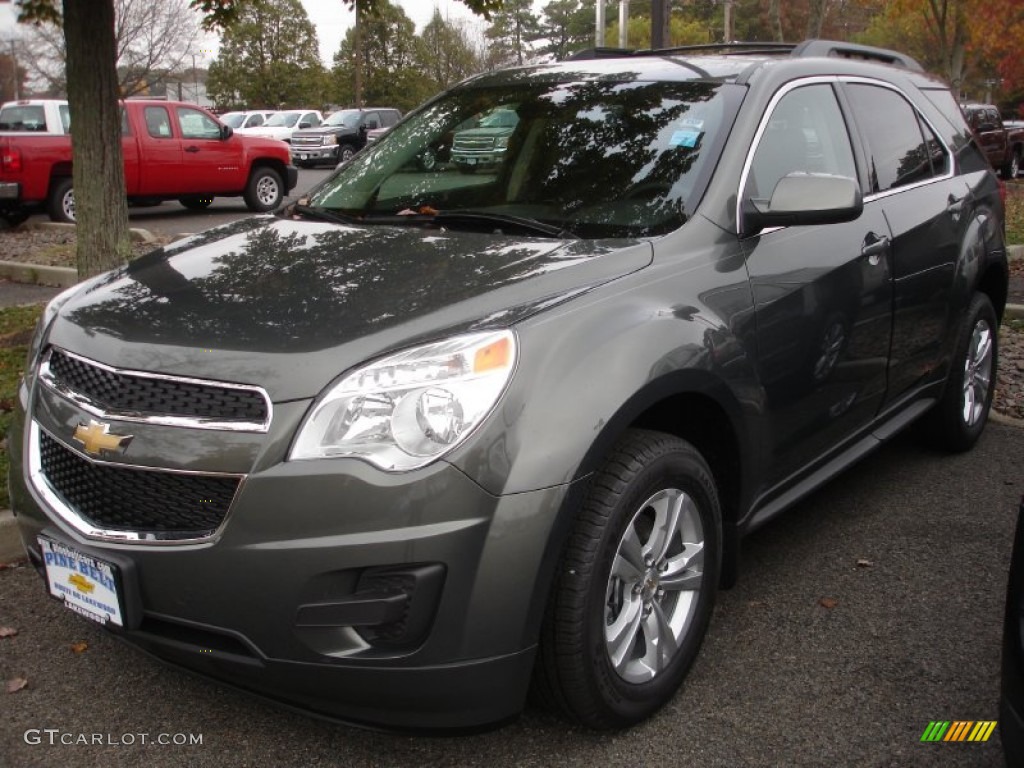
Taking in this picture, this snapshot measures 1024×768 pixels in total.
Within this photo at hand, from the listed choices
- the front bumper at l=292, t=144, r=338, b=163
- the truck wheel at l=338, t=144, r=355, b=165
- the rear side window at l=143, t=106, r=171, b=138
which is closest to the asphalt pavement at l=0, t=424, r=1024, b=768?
the rear side window at l=143, t=106, r=171, b=138

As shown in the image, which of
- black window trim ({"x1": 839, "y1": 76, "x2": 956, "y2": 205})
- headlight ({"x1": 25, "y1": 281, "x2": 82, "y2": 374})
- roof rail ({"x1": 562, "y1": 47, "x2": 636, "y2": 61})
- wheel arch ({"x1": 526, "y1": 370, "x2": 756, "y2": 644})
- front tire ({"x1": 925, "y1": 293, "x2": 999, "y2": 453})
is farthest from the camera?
front tire ({"x1": 925, "y1": 293, "x2": 999, "y2": 453})

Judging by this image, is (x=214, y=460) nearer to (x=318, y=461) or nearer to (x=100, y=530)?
(x=318, y=461)

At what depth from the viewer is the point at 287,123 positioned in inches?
1328

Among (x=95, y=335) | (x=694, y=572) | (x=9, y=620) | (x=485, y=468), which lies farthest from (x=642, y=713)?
(x=9, y=620)

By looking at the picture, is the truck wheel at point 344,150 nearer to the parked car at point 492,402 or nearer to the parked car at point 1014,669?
the parked car at point 492,402

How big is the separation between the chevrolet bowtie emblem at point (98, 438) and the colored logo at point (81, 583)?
12.2 inches

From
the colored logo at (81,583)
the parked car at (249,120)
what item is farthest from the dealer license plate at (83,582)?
the parked car at (249,120)

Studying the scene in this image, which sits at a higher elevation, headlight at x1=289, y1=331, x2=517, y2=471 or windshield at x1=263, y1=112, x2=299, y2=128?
windshield at x1=263, y1=112, x2=299, y2=128

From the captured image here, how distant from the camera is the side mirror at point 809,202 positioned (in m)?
3.02

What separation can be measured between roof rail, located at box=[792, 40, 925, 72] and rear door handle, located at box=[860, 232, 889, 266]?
2.46ft

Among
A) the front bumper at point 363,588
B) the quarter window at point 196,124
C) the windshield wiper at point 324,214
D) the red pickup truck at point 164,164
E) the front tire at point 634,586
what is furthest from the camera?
the quarter window at point 196,124

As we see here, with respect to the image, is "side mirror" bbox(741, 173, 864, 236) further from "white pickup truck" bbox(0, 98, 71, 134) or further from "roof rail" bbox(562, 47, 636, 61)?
"white pickup truck" bbox(0, 98, 71, 134)

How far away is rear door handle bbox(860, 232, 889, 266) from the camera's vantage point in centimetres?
362

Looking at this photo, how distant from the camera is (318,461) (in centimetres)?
223
